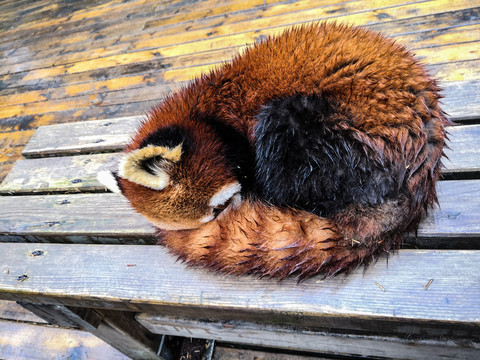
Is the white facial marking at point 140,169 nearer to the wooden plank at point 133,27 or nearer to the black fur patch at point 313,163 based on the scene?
the black fur patch at point 313,163

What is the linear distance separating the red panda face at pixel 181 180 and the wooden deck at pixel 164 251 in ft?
0.96

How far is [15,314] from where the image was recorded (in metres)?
2.83

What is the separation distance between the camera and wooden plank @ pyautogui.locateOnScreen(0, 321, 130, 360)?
255 cm

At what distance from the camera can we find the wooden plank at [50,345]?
2553 millimetres

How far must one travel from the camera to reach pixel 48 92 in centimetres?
365

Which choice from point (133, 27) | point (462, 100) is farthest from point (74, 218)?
point (133, 27)

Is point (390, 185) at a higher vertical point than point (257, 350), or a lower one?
higher

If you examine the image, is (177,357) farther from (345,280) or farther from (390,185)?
(390,185)

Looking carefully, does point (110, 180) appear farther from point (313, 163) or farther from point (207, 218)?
point (313, 163)

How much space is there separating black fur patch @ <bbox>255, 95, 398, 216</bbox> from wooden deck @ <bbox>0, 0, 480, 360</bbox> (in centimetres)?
33

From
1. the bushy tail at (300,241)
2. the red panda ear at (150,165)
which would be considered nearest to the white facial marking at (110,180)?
the red panda ear at (150,165)

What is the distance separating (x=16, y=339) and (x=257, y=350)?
2006mm

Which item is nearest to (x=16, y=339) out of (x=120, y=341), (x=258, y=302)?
(x=120, y=341)

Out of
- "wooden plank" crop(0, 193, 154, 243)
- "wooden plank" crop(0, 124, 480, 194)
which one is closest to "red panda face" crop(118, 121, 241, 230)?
"wooden plank" crop(0, 193, 154, 243)
